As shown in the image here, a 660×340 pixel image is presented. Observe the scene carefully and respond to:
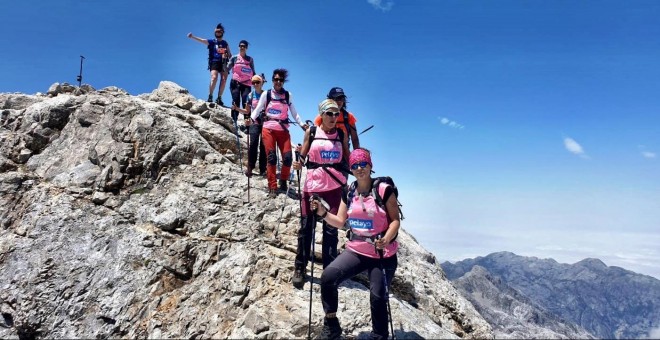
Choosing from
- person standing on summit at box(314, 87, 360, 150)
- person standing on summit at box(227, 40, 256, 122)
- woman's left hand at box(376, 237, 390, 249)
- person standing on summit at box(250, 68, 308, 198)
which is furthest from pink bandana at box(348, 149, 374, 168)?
person standing on summit at box(227, 40, 256, 122)

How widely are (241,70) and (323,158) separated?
1123 centimetres

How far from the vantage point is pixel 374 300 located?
6754mm

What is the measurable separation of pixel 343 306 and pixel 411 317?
6.08 ft

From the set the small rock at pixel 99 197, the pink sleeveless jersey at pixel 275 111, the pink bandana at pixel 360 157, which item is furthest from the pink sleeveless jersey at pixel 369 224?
the small rock at pixel 99 197

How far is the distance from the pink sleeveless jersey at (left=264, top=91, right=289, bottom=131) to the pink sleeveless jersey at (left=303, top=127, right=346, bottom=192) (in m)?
3.20

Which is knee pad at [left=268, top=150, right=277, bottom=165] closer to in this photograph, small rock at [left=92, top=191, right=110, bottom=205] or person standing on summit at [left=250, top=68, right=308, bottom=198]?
person standing on summit at [left=250, top=68, right=308, bottom=198]

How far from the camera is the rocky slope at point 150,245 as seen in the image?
9.21 meters

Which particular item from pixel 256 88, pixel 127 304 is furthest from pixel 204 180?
pixel 127 304

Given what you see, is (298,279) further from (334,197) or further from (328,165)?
(328,165)

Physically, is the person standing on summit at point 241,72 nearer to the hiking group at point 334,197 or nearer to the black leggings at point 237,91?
the black leggings at point 237,91

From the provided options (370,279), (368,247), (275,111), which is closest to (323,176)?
(368,247)

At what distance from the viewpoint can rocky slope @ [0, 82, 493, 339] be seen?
9.21m

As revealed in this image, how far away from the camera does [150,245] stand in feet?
37.4

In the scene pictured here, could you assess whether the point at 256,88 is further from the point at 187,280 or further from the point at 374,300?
the point at 374,300
